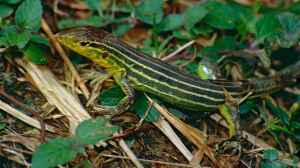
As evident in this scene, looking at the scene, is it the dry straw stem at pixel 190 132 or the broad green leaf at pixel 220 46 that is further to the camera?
the broad green leaf at pixel 220 46

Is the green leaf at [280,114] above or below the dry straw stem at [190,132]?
above

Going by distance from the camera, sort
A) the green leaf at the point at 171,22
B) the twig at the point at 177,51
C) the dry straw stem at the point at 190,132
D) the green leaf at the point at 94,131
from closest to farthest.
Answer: the green leaf at the point at 94,131
the dry straw stem at the point at 190,132
the twig at the point at 177,51
the green leaf at the point at 171,22

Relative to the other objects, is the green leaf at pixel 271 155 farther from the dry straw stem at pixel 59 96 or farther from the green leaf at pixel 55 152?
the green leaf at pixel 55 152

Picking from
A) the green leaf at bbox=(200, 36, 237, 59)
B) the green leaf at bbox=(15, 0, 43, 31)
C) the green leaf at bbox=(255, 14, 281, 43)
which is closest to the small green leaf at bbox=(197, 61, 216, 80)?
the green leaf at bbox=(200, 36, 237, 59)

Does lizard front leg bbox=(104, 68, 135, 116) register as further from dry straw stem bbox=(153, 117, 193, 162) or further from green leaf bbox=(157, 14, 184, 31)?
green leaf bbox=(157, 14, 184, 31)

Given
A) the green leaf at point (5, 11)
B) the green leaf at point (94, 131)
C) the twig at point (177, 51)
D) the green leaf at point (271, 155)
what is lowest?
the green leaf at point (271, 155)

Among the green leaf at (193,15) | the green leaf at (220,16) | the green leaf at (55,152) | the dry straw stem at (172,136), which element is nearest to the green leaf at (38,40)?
the green leaf at (55,152)

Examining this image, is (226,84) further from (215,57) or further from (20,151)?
(20,151)

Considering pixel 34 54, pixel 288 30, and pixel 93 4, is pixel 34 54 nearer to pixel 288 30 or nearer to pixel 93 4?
pixel 93 4

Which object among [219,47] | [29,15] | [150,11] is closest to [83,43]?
[29,15]
